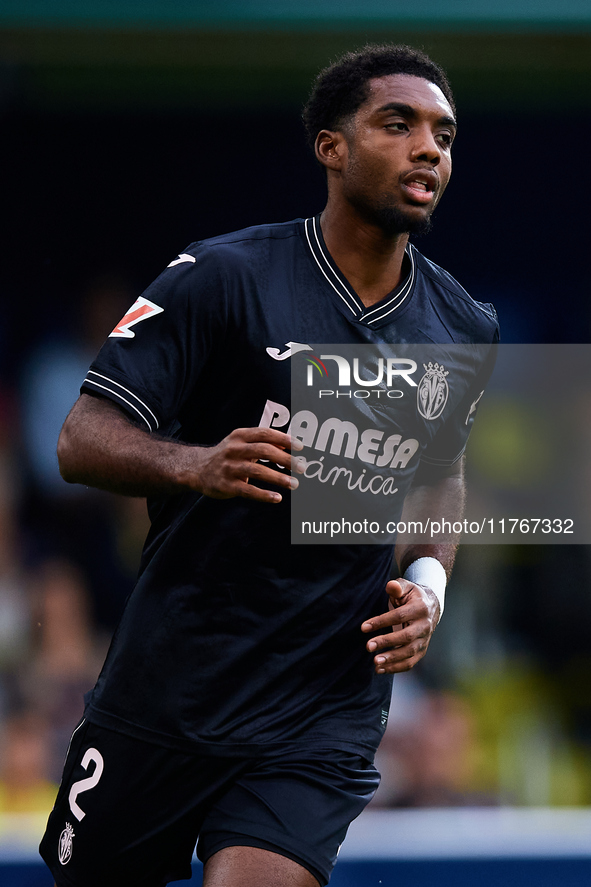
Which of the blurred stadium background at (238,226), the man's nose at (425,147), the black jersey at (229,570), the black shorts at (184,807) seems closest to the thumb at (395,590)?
the black jersey at (229,570)

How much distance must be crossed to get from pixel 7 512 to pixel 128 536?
549mm

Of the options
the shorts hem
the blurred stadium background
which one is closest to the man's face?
the shorts hem

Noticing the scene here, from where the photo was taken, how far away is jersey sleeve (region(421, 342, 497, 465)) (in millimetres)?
2514

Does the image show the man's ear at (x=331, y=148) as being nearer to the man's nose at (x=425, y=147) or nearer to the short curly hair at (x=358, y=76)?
the short curly hair at (x=358, y=76)

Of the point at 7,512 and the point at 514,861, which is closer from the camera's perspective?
the point at 514,861

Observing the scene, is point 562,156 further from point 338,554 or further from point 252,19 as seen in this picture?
point 338,554

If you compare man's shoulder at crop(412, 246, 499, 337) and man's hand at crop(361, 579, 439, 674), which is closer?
man's hand at crop(361, 579, 439, 674)

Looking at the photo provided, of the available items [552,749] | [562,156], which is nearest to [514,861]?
[552,749]

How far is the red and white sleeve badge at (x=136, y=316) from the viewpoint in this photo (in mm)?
2086

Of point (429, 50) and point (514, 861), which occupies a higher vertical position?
point (429, 50)

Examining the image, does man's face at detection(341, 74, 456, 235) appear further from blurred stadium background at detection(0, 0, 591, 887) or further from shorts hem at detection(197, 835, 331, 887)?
blurred stadium background at detection(0, 0, 591, 887)

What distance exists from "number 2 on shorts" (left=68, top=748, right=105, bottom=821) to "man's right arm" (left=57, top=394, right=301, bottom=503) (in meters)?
0.63

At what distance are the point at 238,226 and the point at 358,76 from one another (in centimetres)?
251

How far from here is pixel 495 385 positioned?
4875 millimetres
